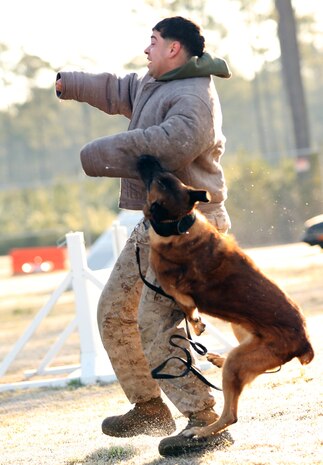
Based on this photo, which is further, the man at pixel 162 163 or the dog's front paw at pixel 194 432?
the dog's front paw at pixel 194 432

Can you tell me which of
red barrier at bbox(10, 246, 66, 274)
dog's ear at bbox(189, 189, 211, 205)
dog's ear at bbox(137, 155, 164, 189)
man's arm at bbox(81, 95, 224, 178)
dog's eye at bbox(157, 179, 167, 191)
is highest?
man's arm at bbox(81, 95, 224, 178)

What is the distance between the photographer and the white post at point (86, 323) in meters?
8.63

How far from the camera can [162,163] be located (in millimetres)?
5312

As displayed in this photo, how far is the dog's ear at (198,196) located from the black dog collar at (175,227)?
9cm

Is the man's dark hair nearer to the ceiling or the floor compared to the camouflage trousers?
nearer to the ceiling

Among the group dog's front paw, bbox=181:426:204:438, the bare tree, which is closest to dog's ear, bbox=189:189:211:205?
dog's front paw, bbox=181:426:204:438

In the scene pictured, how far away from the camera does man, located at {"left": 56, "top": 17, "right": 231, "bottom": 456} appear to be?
530cm

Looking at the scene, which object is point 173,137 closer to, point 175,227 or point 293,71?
point 175,227

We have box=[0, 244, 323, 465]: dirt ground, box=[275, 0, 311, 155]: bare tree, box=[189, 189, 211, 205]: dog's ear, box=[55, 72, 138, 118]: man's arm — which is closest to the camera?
box=[189, 189, 211, 205]: dog's ear

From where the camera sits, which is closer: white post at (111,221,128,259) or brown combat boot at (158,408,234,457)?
brown combat boot at (158,408,234,457)

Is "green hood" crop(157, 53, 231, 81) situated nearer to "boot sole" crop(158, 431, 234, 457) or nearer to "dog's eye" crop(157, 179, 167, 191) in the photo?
"dog's eye" crop(157, 179, 167, 191)

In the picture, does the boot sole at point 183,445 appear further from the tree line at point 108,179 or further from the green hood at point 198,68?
the tree line at point 108,179

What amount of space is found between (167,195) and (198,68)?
0.73m

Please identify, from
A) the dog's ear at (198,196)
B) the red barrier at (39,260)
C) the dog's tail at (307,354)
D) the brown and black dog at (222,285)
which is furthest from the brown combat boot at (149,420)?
the red barrier at (39,260)
